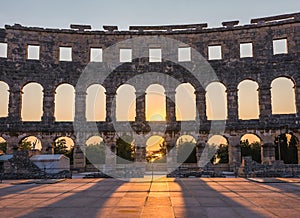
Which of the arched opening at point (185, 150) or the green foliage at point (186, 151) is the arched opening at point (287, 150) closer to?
the arched opening at point (185, 150)

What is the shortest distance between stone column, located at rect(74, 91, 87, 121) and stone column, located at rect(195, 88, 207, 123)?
7941mm

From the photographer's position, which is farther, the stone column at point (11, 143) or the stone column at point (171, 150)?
the stone column at point (171, 150)

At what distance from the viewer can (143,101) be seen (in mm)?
25922

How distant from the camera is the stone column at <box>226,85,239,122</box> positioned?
2505 centimetres

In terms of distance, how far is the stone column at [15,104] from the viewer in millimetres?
24656

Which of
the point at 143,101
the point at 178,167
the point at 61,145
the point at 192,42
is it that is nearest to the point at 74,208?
the point at 178,167

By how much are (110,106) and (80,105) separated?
2092mm

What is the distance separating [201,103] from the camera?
25641 mm

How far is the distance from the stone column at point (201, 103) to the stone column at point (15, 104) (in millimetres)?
12210

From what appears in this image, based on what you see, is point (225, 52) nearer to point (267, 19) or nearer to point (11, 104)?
point (267, 19)

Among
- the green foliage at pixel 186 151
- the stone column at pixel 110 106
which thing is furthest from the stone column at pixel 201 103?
the green foliage at pixel 186 151

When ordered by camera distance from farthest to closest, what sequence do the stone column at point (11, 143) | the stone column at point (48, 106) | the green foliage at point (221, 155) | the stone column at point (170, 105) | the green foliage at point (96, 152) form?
the green foliage at point (221, 155)
the green foliage at point (96, 152)
the stone column at point (170, 105)
the stone column at point (48, 106)
the stone column at point (11, 143)

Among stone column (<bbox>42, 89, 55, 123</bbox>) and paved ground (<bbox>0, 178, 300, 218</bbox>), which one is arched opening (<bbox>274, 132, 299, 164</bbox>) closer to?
stone column (<bbox>42, 89, 55, 123</bbox>)

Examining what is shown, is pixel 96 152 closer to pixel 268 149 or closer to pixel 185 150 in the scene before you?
pixel 185 150
